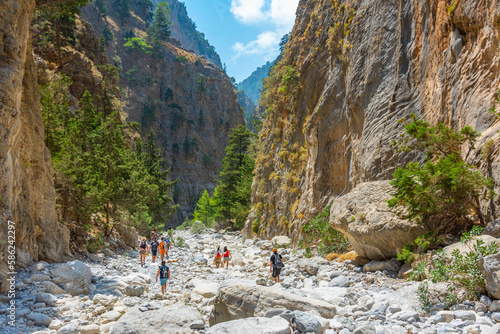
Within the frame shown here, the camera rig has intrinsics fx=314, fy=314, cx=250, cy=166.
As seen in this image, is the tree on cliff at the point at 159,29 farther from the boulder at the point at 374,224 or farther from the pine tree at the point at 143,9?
the boulder at the point at 374,224

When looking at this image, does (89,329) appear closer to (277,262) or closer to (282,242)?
(277,262)

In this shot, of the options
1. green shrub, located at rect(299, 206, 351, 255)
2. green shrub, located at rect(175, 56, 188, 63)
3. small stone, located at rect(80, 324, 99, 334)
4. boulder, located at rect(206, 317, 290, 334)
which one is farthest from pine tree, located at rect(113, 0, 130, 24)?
boulder, located at rect(206, 317, 290, 334)

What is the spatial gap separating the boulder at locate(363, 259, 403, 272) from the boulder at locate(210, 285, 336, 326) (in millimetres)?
3369

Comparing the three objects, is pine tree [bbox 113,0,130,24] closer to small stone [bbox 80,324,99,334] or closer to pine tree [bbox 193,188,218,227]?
pine tree [bbox 193,188,218,227]

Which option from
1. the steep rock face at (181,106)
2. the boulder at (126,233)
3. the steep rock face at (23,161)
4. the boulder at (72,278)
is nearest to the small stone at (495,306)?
the boulder at (72,278)

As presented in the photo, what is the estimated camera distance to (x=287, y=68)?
22.9m

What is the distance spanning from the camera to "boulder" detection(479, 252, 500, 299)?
506 centimetres

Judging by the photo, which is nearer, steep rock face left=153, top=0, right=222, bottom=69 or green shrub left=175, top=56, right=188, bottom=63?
green shrub left=175, top=56, right=188, bottom=63

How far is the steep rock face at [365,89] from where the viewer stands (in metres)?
8.53

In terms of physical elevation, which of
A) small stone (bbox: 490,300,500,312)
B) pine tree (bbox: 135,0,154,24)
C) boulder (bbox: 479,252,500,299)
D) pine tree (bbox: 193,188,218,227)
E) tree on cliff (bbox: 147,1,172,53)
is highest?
pine tree (bbox: 135,0,154,24)

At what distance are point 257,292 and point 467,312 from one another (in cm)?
365

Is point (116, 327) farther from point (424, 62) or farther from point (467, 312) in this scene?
point (424, 62)

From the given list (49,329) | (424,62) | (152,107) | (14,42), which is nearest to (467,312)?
(49,329)

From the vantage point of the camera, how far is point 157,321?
249 inches
